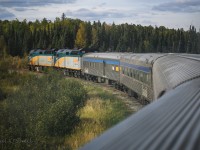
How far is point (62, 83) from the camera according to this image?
77.8 ft

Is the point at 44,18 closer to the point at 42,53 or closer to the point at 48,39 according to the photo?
the point at 48,39

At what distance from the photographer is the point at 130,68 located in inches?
864

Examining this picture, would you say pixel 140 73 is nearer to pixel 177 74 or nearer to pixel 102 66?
pixel 177 74

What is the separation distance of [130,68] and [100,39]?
300ft

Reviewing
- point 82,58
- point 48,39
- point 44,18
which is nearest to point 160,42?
point 48,39

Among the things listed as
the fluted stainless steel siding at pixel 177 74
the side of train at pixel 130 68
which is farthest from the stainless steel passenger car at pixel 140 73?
the fluted stainless steel siding at pixel 177 74

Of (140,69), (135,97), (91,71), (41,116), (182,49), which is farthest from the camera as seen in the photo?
(182,49)

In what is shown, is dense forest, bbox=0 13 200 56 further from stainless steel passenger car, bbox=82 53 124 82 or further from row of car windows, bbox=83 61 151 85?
row of car windows, bbox=83 61 151 85

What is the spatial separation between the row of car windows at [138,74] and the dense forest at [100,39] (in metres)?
74.5

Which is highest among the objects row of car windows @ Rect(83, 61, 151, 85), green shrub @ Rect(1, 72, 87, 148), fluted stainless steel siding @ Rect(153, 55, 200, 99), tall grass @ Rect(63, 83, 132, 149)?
fluted stainless steel siding @ Rect(153, 55, 200, 99)

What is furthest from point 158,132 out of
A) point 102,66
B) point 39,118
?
point 102,66

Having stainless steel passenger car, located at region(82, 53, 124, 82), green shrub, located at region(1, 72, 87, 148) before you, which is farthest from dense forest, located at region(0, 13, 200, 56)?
green shrub, located at region(1, 72, 87, 148)

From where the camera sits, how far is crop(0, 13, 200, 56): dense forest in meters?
100

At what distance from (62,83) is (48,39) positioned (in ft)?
273
